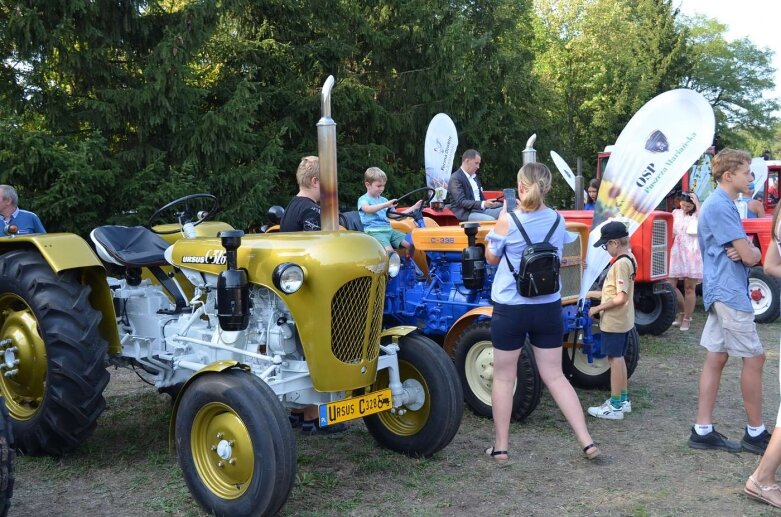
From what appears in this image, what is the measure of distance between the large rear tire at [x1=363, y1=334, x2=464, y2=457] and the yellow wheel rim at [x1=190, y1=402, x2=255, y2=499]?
39.0 inches

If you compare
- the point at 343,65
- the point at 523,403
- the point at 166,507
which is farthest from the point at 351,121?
the point at 166,507

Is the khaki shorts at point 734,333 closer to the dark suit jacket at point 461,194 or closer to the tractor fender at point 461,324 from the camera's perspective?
the tractor fender at point 461,324

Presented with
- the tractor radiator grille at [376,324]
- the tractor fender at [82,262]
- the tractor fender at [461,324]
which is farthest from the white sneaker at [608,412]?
the tractor fender at [82,262]

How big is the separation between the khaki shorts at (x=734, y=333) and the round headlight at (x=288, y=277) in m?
2.29

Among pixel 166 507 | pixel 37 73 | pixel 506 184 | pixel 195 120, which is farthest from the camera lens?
pixel 506 184

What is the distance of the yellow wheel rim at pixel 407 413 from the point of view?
13.2 ft

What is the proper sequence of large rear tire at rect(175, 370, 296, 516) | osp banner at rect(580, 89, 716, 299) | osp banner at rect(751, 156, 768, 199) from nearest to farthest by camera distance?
large rear tire at rect(175, 370, 296, 516) < osp banner at rect(580, 89, 716, 299) < osp banner at rect(751, 156, 768, 199)

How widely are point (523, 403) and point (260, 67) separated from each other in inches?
342

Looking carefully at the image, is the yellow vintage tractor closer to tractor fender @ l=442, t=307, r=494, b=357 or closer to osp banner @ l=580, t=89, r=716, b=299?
tractor fender @ l=442, t=307, r=494, b=357

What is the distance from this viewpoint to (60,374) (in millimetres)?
3871

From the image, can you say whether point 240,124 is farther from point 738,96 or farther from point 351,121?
point 738,96

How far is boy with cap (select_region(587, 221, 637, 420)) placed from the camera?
195 inches

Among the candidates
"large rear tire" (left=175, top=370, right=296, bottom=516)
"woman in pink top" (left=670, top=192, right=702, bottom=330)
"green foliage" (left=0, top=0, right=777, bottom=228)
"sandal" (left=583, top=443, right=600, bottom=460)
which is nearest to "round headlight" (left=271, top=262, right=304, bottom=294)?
"large rear tire" (left=175, top=370, right=296, bottom=516)

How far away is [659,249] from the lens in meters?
7.93
